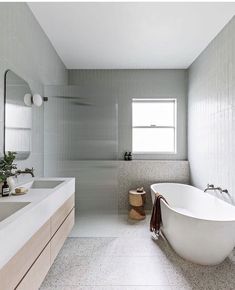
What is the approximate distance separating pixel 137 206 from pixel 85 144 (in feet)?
4.67

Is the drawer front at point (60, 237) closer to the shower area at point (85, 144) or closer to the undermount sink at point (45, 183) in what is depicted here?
the undermount sink at point (45, 183)

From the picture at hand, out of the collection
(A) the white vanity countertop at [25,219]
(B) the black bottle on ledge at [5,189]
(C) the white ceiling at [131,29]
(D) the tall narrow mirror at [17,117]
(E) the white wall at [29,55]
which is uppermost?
(C) the white ceiling at [131,29]

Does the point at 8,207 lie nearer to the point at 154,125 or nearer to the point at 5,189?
the point at 5,189

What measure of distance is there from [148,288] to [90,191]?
1.46 meters

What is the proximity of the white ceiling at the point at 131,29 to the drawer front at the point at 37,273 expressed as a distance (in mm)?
2361

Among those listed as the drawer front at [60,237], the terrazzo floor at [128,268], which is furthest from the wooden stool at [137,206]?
the drawer front at [60,237]

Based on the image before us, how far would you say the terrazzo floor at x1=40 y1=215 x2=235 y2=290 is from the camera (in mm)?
1773

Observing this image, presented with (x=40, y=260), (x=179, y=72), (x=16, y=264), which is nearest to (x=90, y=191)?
(x=40, y=260)

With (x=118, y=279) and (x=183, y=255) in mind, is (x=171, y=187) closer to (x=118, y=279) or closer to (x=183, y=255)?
(x=183, y=255)

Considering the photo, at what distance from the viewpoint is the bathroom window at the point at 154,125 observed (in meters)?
3.91

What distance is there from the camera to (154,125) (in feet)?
12.9

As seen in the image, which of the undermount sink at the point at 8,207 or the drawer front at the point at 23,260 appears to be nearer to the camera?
the drawer front at the point at 23,260

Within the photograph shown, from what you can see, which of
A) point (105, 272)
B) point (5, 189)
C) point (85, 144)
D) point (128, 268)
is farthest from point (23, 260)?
point (85, 144)

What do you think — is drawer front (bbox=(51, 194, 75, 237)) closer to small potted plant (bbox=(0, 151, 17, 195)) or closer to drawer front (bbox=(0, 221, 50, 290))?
drawer front (bbox=(0, 221, 50, 290))
